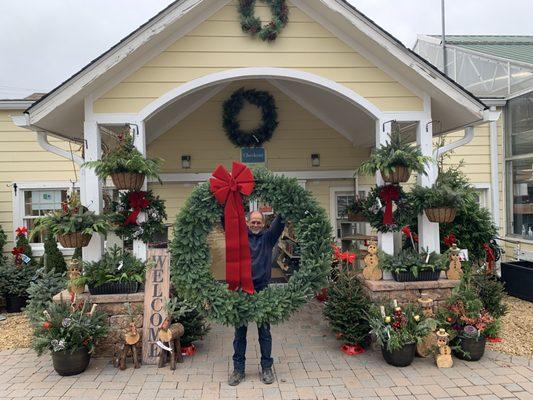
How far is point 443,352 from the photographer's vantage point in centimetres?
429

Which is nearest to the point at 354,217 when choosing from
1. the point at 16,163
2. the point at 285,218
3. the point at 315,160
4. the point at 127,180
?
the point at 315,160

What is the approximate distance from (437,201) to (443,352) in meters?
1.65

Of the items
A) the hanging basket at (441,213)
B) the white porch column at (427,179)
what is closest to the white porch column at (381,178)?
the white porch column at (427,179)

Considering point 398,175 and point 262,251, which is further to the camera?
point 398,175

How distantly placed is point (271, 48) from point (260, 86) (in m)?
2.79

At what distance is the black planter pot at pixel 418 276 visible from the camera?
4.86 meters

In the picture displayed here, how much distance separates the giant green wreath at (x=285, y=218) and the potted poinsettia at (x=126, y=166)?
2.89ft

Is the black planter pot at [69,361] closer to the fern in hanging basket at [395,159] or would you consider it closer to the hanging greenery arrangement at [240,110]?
the fern in hanging basket at [395,159]

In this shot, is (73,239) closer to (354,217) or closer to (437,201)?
(437,201)

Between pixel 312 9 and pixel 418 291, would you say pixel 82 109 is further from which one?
pixel 418 291

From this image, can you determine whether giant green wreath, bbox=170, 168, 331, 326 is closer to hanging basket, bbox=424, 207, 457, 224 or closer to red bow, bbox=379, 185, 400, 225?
red bow, bbox=379, 185, 400, 225

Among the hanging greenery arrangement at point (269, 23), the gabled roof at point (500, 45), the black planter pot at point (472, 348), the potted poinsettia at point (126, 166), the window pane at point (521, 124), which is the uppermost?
the gabled roof at point (500, 45)

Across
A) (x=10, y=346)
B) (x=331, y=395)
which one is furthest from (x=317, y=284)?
(x=10, y=346)

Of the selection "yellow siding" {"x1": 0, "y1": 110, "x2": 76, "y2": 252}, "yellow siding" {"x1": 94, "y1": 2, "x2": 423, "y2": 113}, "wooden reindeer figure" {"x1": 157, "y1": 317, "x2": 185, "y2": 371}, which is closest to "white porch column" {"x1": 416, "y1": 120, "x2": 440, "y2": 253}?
"yellow siding" {"x1": 94, "y1": 2, "x2": 423, "y2": 113}
